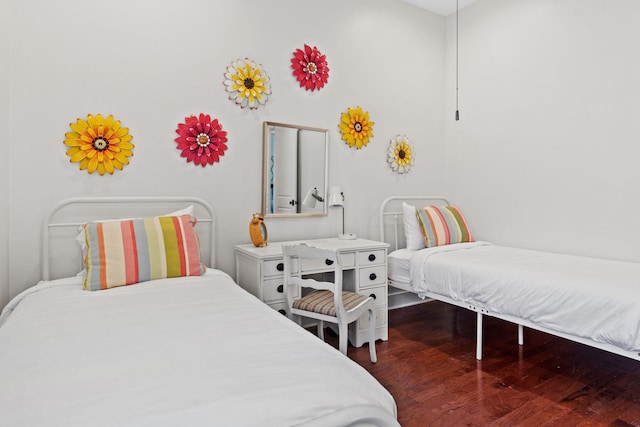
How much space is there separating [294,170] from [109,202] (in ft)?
4.23

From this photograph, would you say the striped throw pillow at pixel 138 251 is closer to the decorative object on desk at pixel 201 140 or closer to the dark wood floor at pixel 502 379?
the decorative object on desk at pixel 201 140

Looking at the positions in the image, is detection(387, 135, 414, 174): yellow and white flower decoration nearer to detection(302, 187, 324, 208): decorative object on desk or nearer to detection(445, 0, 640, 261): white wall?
detection(445, 0, 640, 261): white wall

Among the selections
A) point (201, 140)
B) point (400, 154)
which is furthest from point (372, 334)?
point (400, 154)

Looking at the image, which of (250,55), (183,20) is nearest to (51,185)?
(183,20)

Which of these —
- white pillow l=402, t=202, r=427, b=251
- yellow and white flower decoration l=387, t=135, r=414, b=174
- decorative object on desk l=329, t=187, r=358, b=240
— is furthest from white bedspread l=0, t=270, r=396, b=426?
yellow and white flower decoration l=387, t=135, r=414, b=174

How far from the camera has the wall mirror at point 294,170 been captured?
2.86 metres

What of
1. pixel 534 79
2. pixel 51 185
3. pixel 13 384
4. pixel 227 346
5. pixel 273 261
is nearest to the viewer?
pixel 13 384

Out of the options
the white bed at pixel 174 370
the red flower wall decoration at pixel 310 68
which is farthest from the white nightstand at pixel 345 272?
the red flower wall decoration at pixel 310 68

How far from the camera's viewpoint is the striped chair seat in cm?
221

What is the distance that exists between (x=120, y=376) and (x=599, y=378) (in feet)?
8.13

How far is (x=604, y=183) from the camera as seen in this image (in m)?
2.76

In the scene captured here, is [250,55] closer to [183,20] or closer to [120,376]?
[183,20]

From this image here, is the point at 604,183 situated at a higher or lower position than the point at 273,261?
higher

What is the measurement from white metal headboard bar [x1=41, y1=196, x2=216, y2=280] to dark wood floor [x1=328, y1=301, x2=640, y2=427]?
127 centimetres
